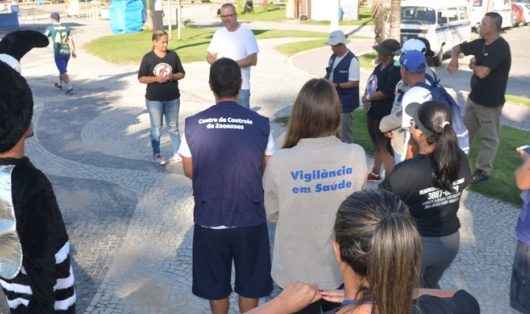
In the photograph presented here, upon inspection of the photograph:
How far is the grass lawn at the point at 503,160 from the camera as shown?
A: 7.09 m

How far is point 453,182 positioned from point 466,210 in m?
3.51

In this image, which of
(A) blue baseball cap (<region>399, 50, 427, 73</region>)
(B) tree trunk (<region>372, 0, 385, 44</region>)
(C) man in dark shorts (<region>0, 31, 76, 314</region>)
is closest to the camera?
(C) man in dark shorts (<region>0, 31, 76, 314</region>)

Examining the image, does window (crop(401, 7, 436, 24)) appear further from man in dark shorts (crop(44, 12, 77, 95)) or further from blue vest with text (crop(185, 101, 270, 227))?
blue vest with text (crop(185, 101, 270, 227))

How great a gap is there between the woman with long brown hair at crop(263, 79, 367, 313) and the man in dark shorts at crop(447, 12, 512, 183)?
12.8ft

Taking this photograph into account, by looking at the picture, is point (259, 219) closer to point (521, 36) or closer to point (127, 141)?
point (127, 141)

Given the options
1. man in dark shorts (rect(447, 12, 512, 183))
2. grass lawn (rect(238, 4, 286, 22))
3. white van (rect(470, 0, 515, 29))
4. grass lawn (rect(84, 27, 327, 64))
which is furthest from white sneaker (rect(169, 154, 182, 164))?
grass lawn (rect(238, 4, 286, 22))

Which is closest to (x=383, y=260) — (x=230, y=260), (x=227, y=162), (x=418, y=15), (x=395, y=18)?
(x=227, y=162)

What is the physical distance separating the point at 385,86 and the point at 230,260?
347cm

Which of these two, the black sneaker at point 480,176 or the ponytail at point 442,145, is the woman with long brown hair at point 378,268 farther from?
the black sneaker at point 480,176

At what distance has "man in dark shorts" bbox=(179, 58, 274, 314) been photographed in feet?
11.8

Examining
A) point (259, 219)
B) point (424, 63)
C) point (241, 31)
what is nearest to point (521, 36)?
point (241, 31)

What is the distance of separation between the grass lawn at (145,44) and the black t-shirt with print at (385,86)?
13335mm

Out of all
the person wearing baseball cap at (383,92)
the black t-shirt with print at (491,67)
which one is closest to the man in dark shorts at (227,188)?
the person wearing baseball cap at (383,92)

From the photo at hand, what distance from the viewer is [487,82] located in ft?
23.6
